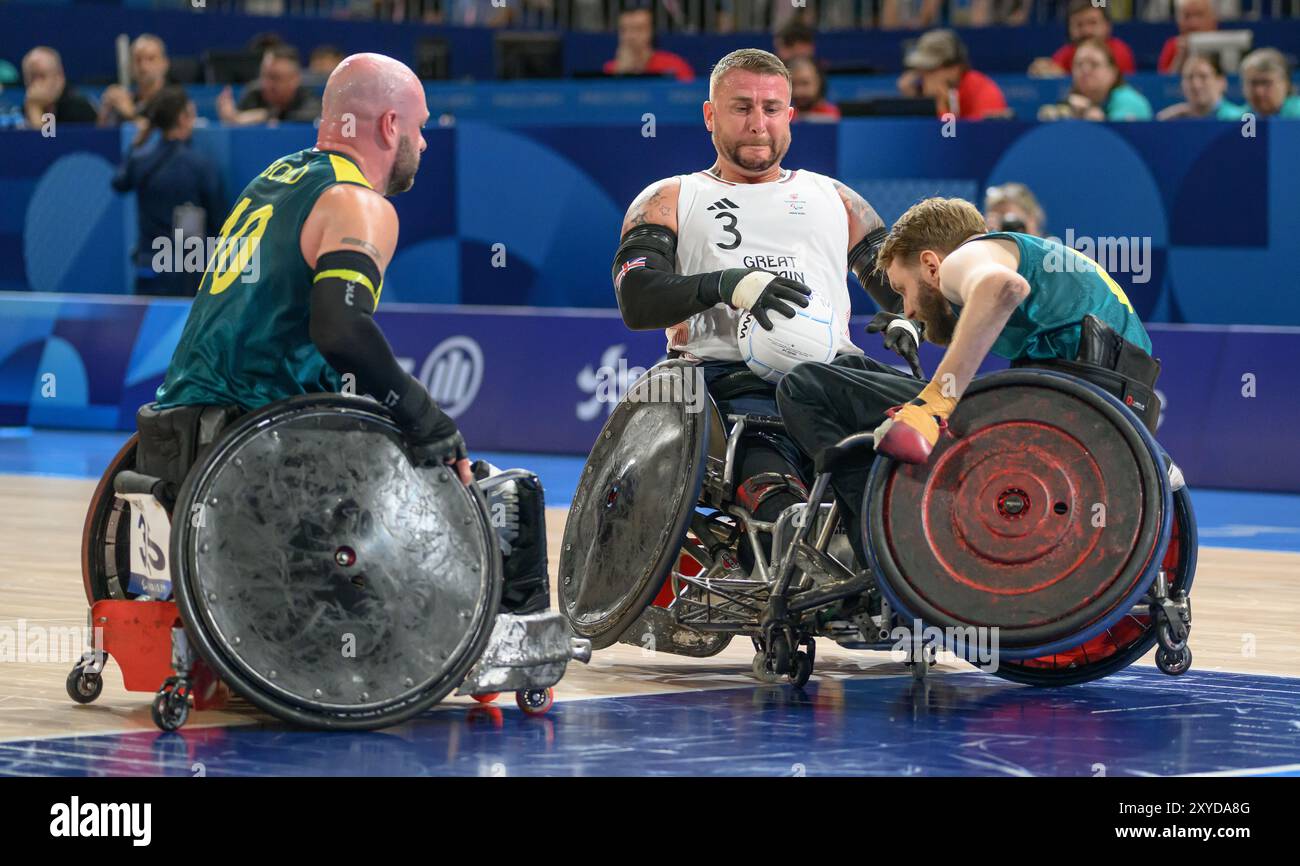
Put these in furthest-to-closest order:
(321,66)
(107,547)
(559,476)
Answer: (321,66) < (559,476) < (107,547)

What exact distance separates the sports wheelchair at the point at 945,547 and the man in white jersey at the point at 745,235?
134 millimetres

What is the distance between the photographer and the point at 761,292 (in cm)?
646

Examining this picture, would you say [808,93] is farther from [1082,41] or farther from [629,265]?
[629,265]

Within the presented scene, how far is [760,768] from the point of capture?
17.6ft

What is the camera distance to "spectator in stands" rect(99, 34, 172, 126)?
1606 cm

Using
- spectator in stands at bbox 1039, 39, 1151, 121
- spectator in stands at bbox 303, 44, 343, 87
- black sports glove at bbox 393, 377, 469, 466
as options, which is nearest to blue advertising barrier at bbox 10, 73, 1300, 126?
spectator in stands at bbox 303, 44, 343, 87

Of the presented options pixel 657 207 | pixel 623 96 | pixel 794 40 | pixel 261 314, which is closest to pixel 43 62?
pixel 623 96

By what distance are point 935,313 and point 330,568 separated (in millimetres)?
2046

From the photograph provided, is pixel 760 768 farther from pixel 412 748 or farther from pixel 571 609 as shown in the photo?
pixel 571 609

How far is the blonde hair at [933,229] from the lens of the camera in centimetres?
648

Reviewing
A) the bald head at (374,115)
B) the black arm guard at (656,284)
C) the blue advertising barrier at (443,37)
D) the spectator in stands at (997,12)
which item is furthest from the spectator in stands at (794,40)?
the bald head at (374,115)

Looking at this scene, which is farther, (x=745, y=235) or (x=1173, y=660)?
(x=745, y=235)
